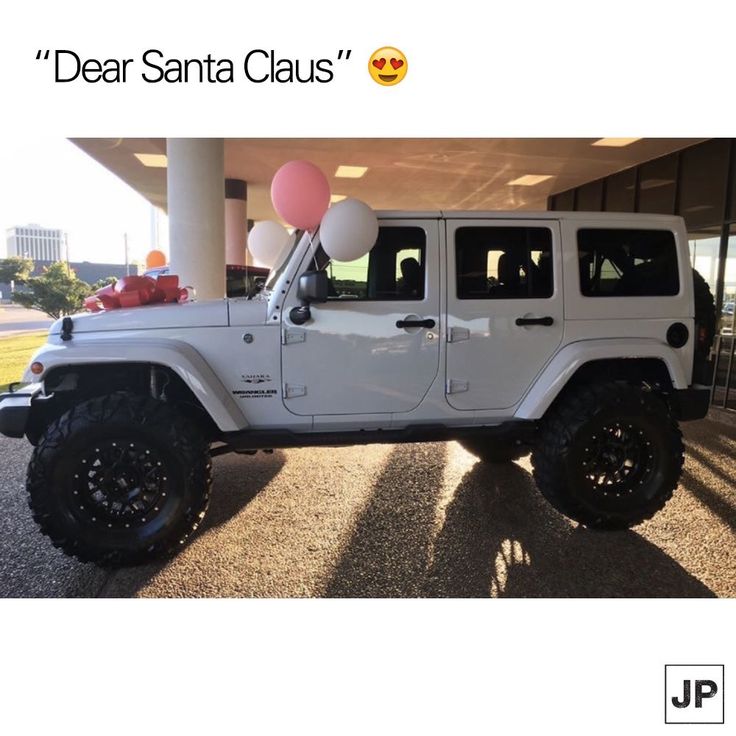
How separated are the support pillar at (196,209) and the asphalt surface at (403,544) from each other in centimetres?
351

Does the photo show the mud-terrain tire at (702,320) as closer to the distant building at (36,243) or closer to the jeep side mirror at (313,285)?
the jeep side mirror at (313,285)

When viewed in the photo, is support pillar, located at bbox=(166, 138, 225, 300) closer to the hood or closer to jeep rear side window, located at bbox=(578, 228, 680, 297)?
the hood

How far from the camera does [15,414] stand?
299cm

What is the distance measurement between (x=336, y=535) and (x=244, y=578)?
0.65 m

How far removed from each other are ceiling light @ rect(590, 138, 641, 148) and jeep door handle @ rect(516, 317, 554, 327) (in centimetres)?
505

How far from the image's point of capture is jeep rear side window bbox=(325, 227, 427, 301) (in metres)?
3.25

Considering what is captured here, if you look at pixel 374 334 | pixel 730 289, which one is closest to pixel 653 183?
pixel 730 289

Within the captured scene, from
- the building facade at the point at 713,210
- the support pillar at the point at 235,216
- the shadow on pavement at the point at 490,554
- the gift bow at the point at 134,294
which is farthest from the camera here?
the support pillar at the point at 235,216

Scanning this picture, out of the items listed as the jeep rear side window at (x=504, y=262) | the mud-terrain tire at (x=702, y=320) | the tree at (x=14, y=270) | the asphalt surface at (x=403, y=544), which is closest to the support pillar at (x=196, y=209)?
the asphalt surface at (x=403, y=544)

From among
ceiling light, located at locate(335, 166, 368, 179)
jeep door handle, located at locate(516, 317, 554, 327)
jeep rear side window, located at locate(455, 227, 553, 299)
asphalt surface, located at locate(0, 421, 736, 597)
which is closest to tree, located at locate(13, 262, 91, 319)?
ceiling light, located at locate(335, 166, 368, 179)

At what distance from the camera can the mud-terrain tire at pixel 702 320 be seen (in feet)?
11.8
